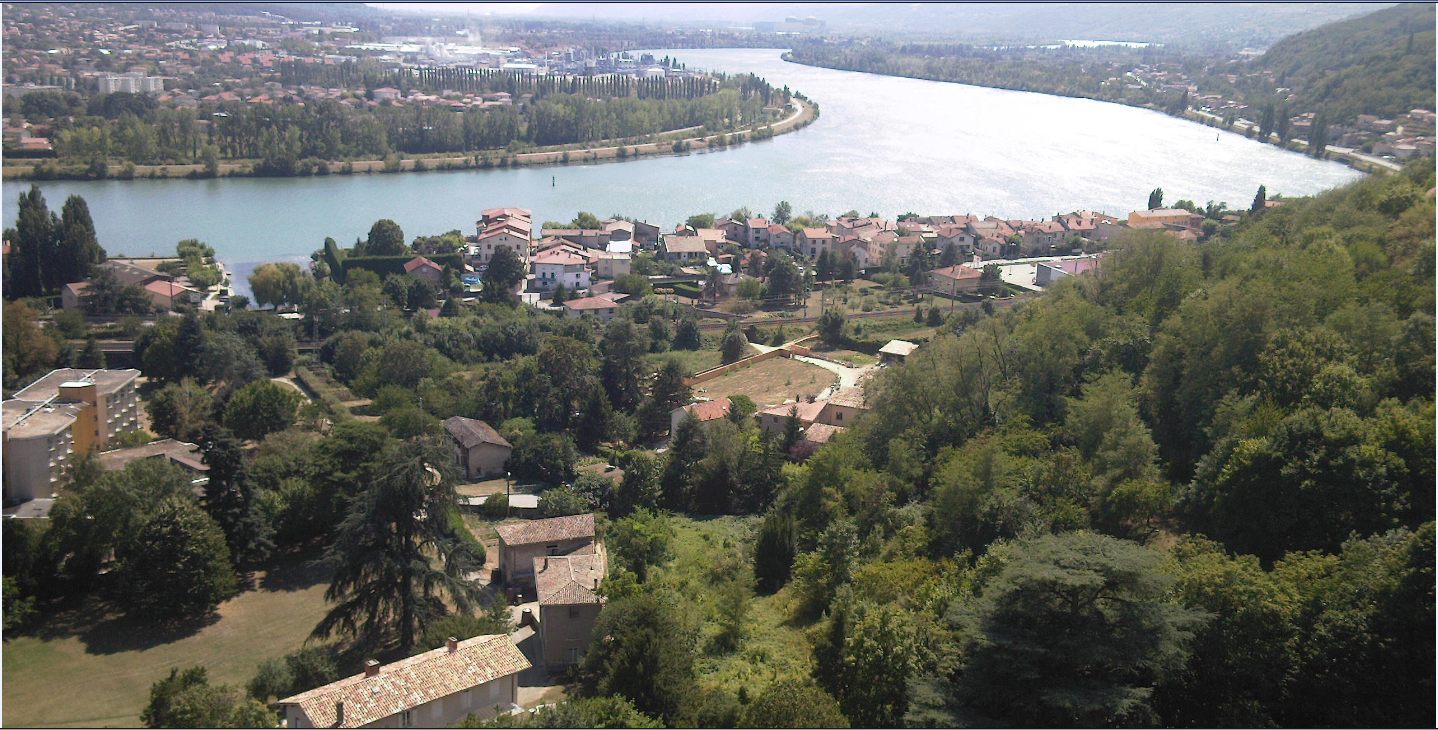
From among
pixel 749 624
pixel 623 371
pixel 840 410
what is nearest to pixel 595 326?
pixel 623 371

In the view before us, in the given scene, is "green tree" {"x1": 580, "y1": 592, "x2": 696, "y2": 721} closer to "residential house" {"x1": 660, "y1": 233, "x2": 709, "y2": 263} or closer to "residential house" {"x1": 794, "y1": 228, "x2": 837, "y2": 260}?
"residential house" {"x1": 660, "y1": 233, "x2": 709, "y2": 263}

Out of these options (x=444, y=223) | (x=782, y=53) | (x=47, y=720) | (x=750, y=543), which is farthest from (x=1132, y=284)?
(x=782, y=53)

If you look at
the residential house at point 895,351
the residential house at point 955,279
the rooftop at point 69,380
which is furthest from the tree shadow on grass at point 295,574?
the residential house at point 955,279

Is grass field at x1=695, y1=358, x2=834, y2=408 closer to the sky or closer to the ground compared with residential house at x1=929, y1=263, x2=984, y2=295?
closer to the ground

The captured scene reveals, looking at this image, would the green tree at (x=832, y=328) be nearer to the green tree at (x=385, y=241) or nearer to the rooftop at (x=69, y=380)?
the green tree at (x=385, y=241)

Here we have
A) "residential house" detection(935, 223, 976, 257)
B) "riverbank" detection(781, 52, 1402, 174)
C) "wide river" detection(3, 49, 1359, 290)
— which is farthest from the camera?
"riverbank" detection(781, 52, 1402, 174)

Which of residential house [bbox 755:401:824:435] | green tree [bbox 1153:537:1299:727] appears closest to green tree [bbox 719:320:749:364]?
residential house [bbox 755:401:824:435]

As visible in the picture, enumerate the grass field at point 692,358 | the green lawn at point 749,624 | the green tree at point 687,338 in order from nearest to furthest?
1. the green lawn at point 749,624
2. the grass field at point 692,358
3. the green tree at point 687,338

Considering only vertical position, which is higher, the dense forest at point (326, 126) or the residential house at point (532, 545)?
the dense forest at point (326, 126)
